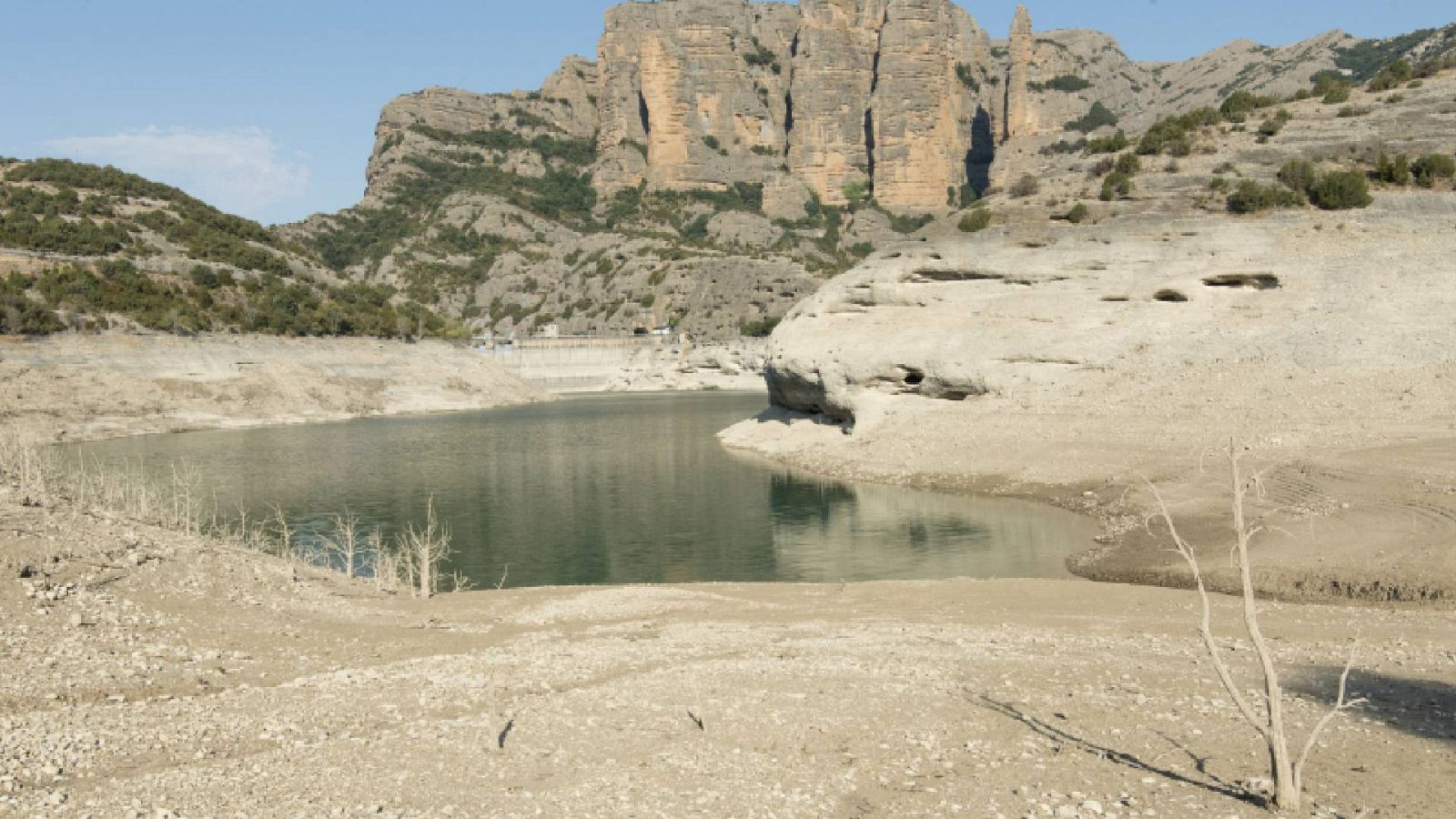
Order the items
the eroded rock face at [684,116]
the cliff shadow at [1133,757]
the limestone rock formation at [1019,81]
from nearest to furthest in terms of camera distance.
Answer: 1. the cliff shadow at [1133,757]
2. the limestone rock formation at [1019,81]
3. the eroded rock face at [684,116]

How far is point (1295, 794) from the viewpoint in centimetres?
779

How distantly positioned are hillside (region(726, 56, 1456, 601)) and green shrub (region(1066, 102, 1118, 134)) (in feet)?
415

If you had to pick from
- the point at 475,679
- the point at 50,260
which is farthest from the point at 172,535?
the point at 50,260

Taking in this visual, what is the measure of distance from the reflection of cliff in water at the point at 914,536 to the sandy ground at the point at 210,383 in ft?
169

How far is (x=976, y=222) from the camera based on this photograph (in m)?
50.2

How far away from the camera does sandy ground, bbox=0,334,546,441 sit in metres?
66.7

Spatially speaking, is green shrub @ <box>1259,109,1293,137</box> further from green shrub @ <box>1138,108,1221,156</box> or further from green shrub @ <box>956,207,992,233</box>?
green shrub @ <box>956,207,992,233</box>

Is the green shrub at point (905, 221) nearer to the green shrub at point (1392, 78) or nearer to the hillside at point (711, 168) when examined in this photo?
the hillside at point (711, 168)

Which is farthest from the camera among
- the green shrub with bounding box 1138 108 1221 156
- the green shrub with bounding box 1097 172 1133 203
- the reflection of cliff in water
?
the green shrub with bounding box 1138 108 1221 156

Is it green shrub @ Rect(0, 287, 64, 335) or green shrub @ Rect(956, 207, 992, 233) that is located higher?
green shrub @ Rect(956, 207, 992, 233)

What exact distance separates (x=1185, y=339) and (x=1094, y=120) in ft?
511

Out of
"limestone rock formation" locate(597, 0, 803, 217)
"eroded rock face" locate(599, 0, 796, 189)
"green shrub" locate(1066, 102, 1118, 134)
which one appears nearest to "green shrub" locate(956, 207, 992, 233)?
"green shrub" locate(1066, 102, 1118, 134)

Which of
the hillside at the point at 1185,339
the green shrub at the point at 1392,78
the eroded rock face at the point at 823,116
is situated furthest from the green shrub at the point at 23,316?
the eroded rock face at the point at 823,116

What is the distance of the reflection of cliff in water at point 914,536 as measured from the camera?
24578 mm
